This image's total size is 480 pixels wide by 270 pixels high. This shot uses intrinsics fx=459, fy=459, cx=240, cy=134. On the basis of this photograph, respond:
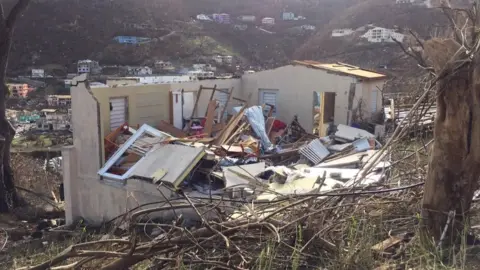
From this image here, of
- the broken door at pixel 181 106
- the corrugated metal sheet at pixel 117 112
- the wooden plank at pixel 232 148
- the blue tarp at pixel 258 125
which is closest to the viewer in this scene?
the wooden plank at pixel 232 148

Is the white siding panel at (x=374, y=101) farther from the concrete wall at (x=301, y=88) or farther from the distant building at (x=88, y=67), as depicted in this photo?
the distant building at (x=88, y=67)

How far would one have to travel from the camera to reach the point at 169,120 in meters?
15.3

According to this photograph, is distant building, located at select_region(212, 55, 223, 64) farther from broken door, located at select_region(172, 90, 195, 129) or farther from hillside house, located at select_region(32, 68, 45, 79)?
broken door, located at select_region(172, 90, 195, 129)

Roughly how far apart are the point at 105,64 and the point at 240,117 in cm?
5156

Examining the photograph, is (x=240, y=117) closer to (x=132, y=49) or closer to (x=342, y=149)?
(x=342, y=149)

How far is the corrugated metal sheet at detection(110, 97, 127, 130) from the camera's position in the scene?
13.4 metres

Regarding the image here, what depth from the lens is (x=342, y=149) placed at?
43.3 ft

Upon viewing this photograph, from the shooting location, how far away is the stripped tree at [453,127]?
3189 mm

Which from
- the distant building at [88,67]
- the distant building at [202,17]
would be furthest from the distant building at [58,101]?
the distant building at [202,17]

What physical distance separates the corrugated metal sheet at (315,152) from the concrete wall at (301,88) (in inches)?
108

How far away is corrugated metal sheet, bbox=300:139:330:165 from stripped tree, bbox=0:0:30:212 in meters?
9.13

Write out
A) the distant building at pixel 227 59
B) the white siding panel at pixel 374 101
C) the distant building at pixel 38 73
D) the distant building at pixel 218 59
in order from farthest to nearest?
the distant building at pixel 38 73 → the distant building at pixel 227 59 → the distant building at pixel 218 59 → the white siding panel at pixel 374 101

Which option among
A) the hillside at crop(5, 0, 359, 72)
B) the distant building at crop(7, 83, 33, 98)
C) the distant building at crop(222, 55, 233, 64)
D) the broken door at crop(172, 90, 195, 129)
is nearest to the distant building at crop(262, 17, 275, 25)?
the hillside at crop(5, 0, 359, 72)

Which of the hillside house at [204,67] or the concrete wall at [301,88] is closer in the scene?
the concrete wall at [301,88]
